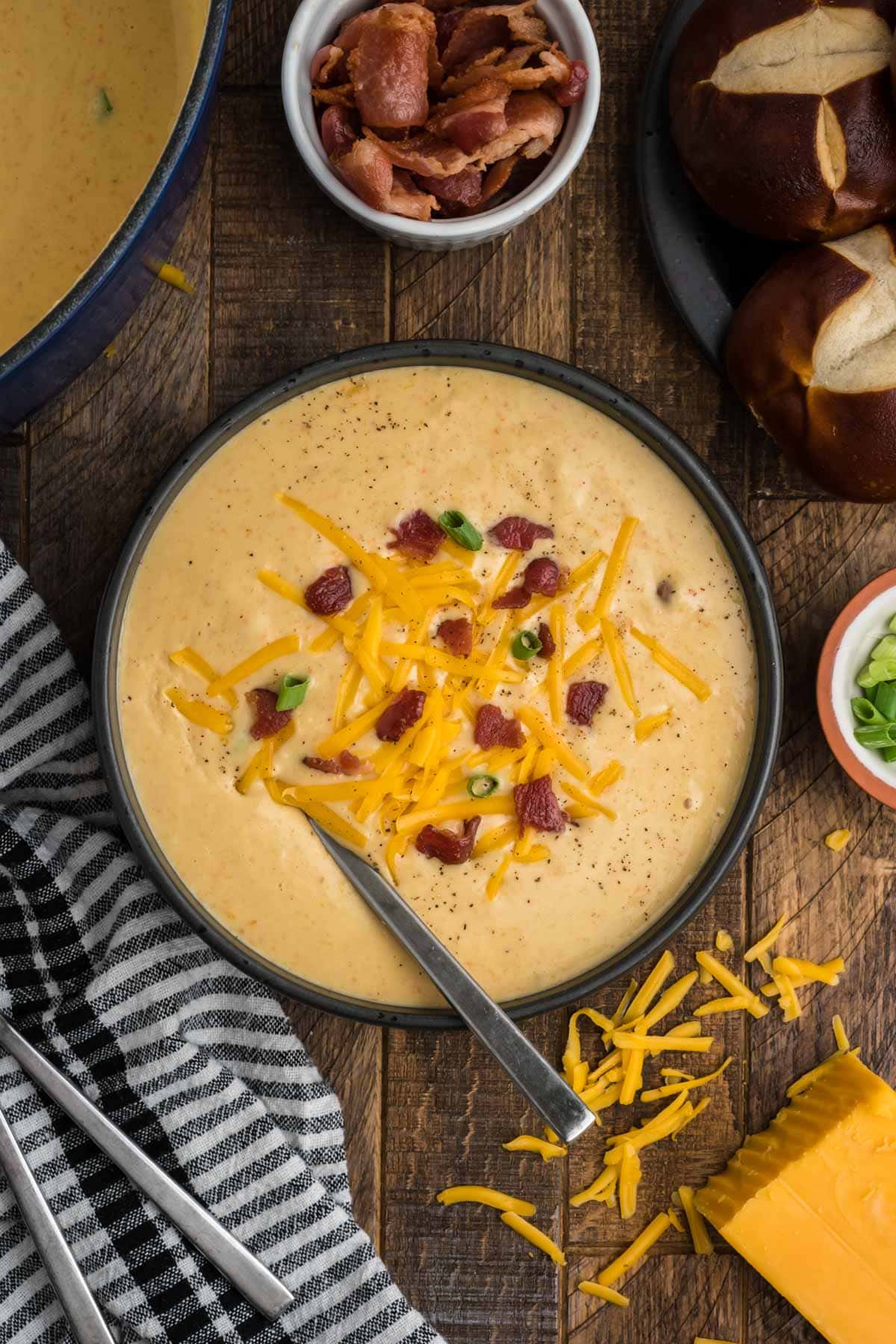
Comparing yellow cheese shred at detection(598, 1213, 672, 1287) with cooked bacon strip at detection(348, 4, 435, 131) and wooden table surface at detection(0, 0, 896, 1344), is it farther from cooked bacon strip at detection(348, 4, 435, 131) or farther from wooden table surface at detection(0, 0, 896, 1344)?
cooked bacon strip at detection(348, 4, 435, 131)

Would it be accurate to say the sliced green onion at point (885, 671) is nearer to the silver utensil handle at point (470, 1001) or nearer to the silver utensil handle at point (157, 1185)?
the silver utensil handle at point (470, 1001)

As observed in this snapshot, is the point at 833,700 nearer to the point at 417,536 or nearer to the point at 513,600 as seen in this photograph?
the point at 513,600

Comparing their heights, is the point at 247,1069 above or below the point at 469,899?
below

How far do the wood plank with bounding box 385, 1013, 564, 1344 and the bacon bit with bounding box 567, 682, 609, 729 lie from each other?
0.64 m

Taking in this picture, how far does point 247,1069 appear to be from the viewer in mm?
2178

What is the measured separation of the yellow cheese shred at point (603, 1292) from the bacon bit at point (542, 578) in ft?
4.26

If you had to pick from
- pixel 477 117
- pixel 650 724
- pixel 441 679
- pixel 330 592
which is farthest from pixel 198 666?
pixel 477 117

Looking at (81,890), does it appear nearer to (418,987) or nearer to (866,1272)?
(418,987)

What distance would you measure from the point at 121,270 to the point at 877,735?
1.45m

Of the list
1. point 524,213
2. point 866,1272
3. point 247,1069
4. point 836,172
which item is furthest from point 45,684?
point 866,1272

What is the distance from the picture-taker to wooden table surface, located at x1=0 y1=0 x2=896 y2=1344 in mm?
2211

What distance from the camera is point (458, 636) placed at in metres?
1.90

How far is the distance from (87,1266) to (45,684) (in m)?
1.00

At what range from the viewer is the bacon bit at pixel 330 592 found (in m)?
1.89
